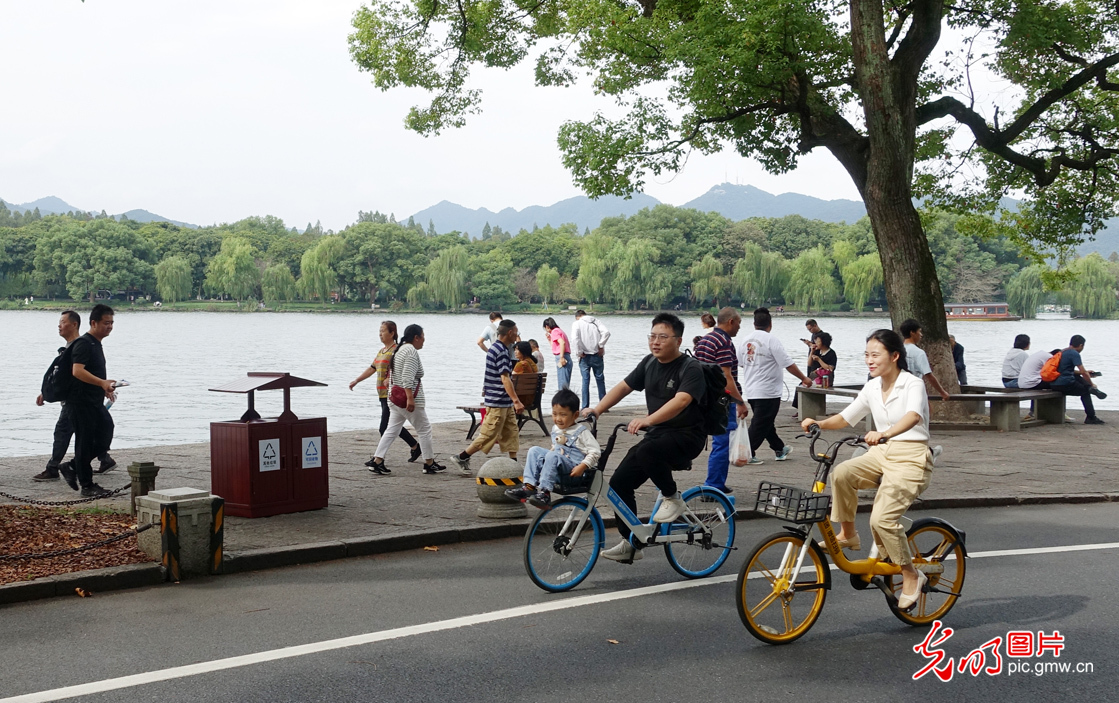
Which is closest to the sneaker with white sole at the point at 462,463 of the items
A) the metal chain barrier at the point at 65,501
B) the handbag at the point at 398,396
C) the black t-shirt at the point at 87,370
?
the handbag at the point at 398,396

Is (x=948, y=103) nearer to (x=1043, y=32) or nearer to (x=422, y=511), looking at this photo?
(x=1043, y=32)

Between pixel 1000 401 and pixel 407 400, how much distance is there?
10.4 meters

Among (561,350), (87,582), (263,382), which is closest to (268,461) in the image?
(263,382)

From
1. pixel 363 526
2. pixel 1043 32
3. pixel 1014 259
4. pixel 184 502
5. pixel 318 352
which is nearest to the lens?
pixel 184 502

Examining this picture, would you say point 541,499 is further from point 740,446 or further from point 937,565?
point 740,446

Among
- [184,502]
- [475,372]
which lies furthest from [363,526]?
[475,372]

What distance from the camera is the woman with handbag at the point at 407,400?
11531 millimetres

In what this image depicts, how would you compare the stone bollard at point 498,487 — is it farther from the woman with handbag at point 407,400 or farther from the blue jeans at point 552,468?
the woman with handbag at point 407,400

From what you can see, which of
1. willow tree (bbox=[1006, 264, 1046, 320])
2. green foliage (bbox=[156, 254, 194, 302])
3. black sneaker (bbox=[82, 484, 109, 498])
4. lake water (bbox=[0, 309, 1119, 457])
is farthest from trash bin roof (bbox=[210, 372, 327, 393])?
green foliage (bbox=[156, 254, 194, 302])

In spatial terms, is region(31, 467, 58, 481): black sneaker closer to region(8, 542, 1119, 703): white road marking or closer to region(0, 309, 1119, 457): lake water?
region(0, 309, 1119, 457): lake water

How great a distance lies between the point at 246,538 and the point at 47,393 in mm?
3798

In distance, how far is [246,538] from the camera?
798 centimetres

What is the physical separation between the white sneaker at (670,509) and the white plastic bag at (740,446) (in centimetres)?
465

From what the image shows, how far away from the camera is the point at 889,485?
5.65m
